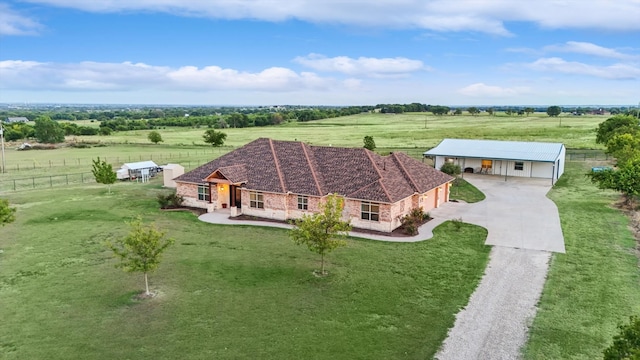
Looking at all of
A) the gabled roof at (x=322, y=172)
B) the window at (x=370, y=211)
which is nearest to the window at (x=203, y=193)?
the gabled roof at (x=322, y=172)

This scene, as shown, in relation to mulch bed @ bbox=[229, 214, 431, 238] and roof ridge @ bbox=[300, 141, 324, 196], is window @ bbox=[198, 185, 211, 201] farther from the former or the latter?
roof ridge @ bbox=[300, 141, 324, 196]

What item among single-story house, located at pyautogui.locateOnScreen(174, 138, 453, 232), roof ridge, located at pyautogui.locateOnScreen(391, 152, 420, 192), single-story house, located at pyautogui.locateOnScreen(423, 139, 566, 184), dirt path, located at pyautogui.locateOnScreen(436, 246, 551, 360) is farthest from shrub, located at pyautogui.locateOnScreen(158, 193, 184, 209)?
single-story house, located at pyautogui.locateOnScreen(423, 139, 566, 184)

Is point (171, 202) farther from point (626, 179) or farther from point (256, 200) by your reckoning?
point (626, 179)

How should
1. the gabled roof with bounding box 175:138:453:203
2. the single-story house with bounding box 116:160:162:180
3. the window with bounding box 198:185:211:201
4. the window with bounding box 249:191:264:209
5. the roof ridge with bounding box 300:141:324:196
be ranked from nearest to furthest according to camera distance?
the gabled roof with bounding box 175:138:453:203 → the roof ridge with bounding box 300:141:324:196 → the window with bounding box 249:191:264:209 → the window with bounding box 198:185:211:201 → the single-story house with bounding box 116:160:162:180

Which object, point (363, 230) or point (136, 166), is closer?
point (363, 230)

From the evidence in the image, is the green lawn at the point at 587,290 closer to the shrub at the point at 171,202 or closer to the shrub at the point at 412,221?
the shrub at the point at 412,221

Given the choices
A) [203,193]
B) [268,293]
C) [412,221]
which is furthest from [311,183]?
[268,293]

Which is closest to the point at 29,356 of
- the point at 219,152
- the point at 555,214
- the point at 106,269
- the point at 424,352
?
the point at 106,269
